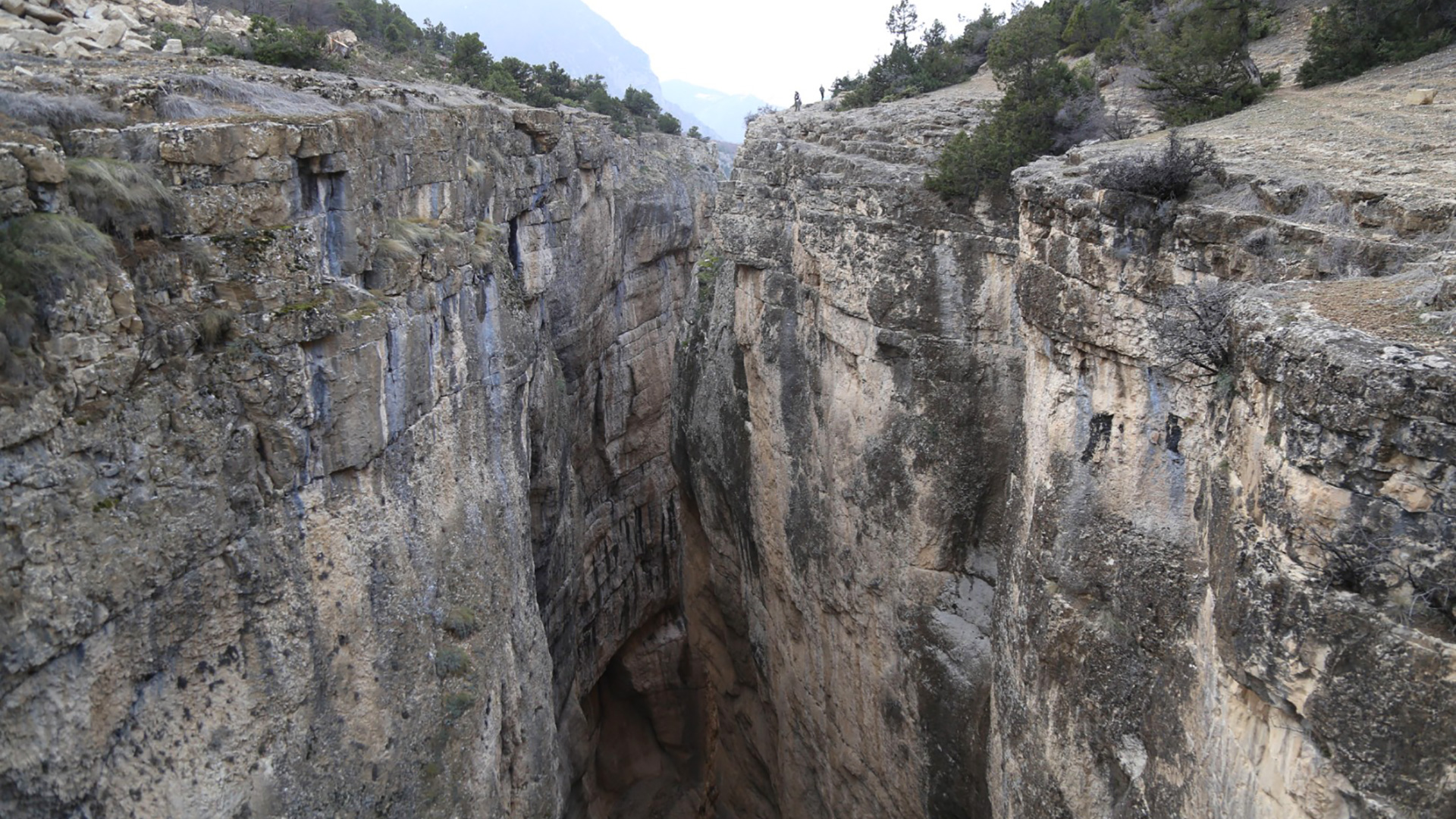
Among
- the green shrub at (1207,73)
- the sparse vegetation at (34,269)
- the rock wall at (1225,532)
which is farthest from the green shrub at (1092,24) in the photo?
the sparse vegetation at (34,269)

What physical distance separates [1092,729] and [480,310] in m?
8.18

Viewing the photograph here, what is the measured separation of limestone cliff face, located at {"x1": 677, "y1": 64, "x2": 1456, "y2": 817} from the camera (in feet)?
17.6

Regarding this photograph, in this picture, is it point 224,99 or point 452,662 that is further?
point 452,662

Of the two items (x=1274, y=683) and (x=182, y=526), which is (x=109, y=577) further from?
(x=1274, y=683)

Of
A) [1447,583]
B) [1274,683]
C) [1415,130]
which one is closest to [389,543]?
[1274,683]

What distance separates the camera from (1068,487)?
9.38m

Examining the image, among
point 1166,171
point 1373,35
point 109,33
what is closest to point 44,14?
point 109,33

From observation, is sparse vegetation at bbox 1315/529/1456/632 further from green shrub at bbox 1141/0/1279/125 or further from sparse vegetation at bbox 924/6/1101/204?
green shrub at bbox 1141/0/1279/125

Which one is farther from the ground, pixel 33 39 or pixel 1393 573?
pixel 33 39

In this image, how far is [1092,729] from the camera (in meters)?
8.95

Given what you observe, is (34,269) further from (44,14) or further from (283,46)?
(283,46)

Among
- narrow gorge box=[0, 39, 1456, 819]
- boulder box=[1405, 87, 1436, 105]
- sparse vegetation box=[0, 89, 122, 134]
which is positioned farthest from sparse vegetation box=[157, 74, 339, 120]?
boulder box=[1405, 87, 1436, 105]

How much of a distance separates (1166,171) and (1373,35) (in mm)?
7311

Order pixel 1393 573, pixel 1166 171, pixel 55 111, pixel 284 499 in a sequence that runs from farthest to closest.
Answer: pixel 284 499
pixel 1166 171
pixel 55 111
pixel 1393 573
